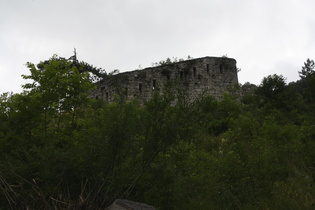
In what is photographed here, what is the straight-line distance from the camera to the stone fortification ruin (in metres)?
20.7

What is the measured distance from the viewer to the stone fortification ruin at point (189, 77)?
20.7m

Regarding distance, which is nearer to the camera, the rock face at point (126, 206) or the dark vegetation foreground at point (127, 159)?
the rock face at point (126, 206)

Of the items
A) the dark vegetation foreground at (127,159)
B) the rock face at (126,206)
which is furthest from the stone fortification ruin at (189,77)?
the rock face at (126,206)

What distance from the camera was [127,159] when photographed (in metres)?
4.83

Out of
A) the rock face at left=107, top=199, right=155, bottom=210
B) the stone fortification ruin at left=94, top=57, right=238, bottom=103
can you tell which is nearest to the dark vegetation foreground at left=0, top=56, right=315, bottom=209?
the rock face at left=107, top=199, right=155, bottom=210

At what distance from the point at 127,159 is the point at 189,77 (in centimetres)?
1735

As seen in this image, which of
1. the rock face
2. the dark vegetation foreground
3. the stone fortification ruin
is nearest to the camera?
the rock face

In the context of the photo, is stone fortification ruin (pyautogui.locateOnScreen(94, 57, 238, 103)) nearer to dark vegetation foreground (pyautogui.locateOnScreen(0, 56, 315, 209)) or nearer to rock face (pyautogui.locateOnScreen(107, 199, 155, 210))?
dark vegetation foreground (pyautogui.locateOnScreen(0, 56, 315, 209))

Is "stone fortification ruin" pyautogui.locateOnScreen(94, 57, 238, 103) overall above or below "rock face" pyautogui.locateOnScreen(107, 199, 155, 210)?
above

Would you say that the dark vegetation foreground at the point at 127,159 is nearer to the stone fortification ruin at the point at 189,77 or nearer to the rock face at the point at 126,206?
the rock face at the point at 126,206

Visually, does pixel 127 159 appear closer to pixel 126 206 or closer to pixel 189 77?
pixel 126 206

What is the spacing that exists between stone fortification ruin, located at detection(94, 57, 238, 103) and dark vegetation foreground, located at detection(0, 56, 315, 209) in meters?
14.0

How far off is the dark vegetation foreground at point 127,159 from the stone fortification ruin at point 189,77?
553 inches

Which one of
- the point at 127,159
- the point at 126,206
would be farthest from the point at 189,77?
the point at 126,206
